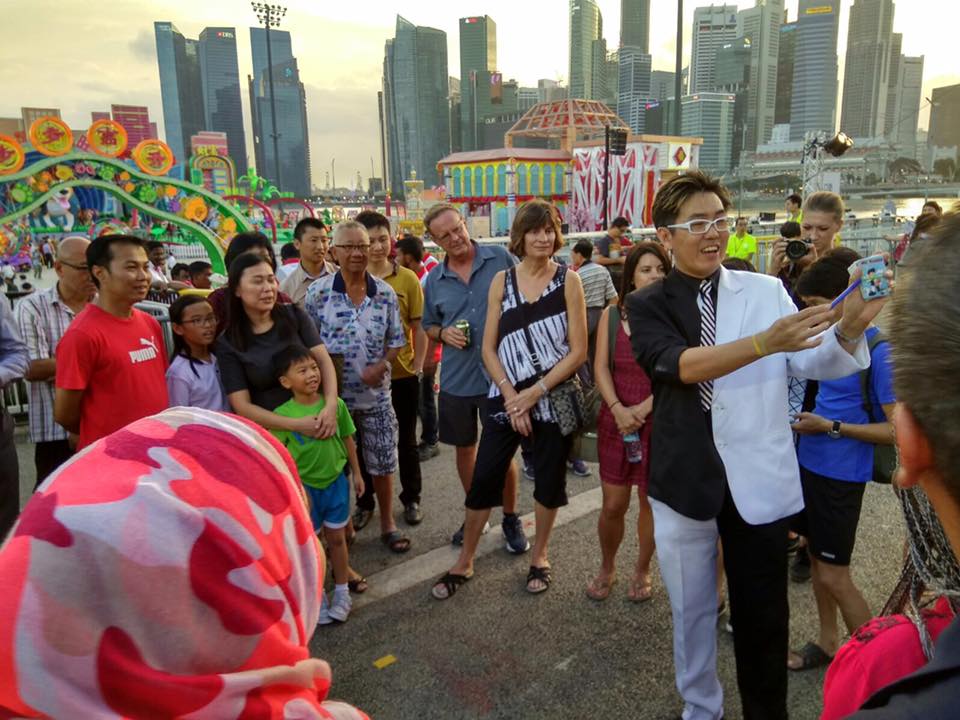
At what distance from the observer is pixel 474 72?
507ft

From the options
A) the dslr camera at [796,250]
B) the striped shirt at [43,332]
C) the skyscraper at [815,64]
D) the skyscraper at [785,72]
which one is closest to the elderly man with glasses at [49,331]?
the striped shirt at [43,332]

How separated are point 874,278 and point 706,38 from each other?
4288 inches

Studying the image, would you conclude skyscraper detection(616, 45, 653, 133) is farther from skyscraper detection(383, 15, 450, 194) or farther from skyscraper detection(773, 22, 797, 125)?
skyscraper detection(383, 15, 450, 194)

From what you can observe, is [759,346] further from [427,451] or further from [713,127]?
[713,127]

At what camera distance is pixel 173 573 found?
68cm

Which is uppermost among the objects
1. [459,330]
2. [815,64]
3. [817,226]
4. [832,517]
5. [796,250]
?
[815,64]

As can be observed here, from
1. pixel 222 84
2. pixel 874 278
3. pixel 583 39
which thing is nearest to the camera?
pixel 874 278

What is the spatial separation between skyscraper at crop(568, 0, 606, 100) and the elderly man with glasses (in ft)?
501

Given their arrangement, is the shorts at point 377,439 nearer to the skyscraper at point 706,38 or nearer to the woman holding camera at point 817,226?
the woman holding camera at point 817,226

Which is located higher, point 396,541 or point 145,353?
point 145,353

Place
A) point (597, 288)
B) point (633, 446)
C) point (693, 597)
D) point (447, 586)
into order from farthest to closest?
1. point (597, 288)
2. point (447, 586)
3. point (633, 446)
4. point (693, 597)

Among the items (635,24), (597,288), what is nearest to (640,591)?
(597,288)

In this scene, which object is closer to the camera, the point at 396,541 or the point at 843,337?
the point at 843,337

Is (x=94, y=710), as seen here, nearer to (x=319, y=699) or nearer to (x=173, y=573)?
(x=173, y=573)
